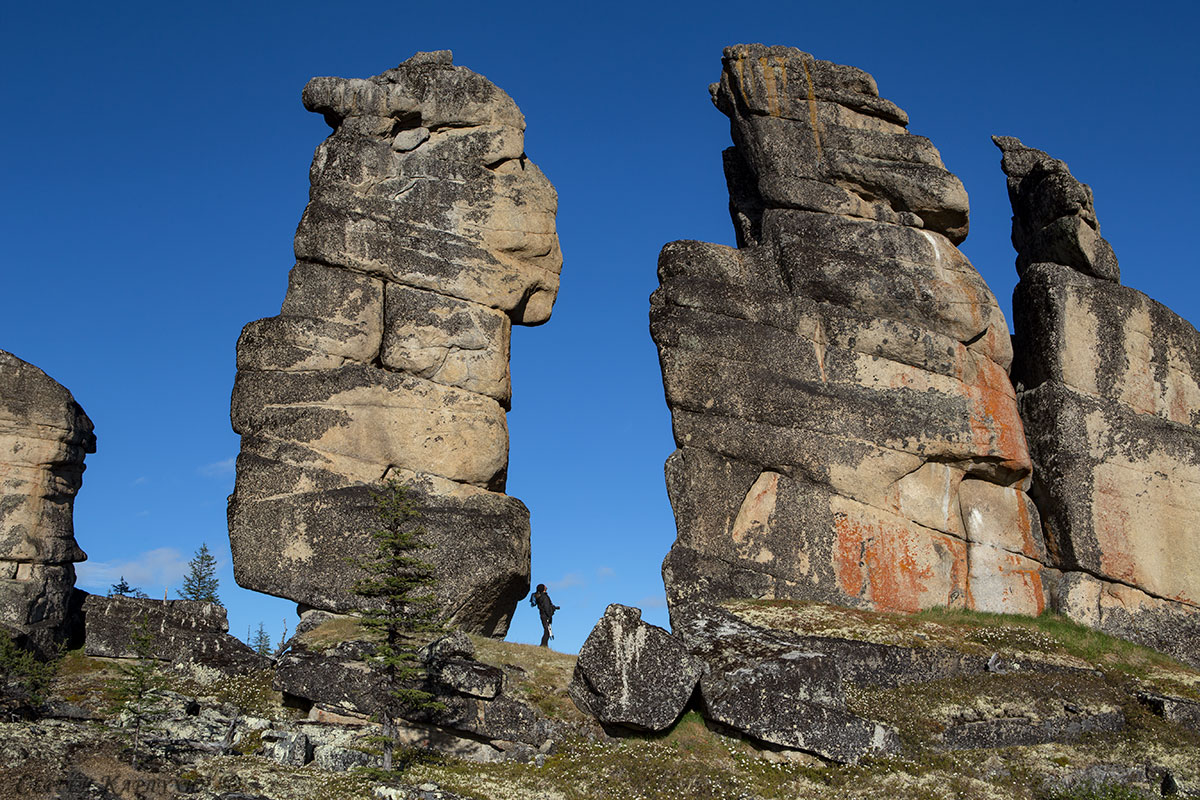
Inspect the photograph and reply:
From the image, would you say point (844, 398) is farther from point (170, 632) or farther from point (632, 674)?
point (170, 632)

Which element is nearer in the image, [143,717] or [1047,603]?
[143,717]

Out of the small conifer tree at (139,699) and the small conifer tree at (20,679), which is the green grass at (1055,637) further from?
the small conifer tree at (20,679)

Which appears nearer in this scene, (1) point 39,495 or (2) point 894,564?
(1) point 39,495

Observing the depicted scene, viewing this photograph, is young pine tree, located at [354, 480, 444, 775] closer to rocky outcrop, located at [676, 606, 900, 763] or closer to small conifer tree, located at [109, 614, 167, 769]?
small conifer tree, located at [109, 614, 167, 769]

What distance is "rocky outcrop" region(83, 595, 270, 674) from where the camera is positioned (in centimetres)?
3180

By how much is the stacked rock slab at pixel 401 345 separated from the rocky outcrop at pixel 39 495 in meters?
4.36

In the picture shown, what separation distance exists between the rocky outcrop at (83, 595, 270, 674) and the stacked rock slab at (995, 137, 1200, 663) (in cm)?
2268

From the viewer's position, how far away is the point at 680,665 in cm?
2948

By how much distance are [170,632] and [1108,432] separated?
26777 millimetres

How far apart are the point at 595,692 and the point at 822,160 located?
20.1 metres

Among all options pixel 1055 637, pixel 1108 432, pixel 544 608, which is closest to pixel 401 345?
pixel 544 608

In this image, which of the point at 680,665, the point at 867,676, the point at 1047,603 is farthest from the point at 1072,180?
the point at 680,665

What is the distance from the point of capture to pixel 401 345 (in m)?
37.0

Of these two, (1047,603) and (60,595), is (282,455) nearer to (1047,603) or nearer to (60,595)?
(60,595)
